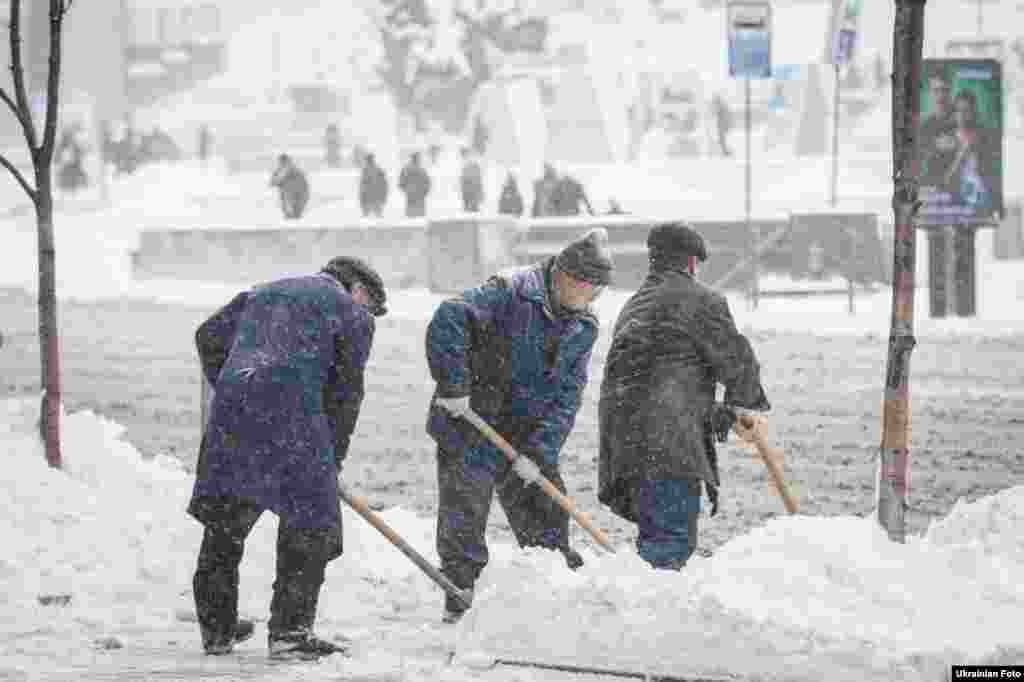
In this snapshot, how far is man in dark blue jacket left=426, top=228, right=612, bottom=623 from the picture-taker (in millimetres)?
6598

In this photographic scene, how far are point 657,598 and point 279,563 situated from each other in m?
1.38

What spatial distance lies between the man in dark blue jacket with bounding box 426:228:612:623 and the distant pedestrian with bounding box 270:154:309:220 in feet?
83.0

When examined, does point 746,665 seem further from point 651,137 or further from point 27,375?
point 651,137

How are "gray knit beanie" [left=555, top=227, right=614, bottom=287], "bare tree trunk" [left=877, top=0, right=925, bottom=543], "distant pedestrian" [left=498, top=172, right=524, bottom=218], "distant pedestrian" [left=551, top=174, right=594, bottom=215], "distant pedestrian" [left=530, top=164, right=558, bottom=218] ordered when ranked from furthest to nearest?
"distant pedestrian" [left=498, top=172, right=524, bottom=218], "distant pedestrian" [left=530, top=164, right=558, bottom=218], "distant pedestrian" [left=551, top=174, right=594, bottom=215], "gray knit beanie" [left=555, top=227, right=614, bottom=287], "bare tree trunk" [left=877, top=0, right=925, bottom=543]

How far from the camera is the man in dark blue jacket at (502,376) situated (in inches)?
260

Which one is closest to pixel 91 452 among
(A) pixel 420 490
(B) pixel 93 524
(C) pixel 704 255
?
(B) pixel 93 524

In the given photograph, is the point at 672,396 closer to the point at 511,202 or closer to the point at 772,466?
the point at 772,466

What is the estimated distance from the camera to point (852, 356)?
15.8 m

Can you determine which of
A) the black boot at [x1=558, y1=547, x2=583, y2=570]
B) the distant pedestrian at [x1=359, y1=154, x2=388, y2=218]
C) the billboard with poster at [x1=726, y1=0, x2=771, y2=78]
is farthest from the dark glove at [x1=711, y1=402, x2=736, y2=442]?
the distant pedestrian at [x1=359, y1=154, x2=388, y2=218]

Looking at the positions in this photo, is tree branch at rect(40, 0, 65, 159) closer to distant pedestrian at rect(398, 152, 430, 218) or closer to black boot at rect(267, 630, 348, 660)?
black boot at rect(267, 630, 348, 660)

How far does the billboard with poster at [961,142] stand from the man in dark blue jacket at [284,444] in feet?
40.7

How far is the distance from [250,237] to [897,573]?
814 inches

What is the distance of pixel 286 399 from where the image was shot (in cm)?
584

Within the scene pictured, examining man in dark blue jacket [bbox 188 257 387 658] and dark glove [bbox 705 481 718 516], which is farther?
dark glove [bbox 705 481 718 516]
